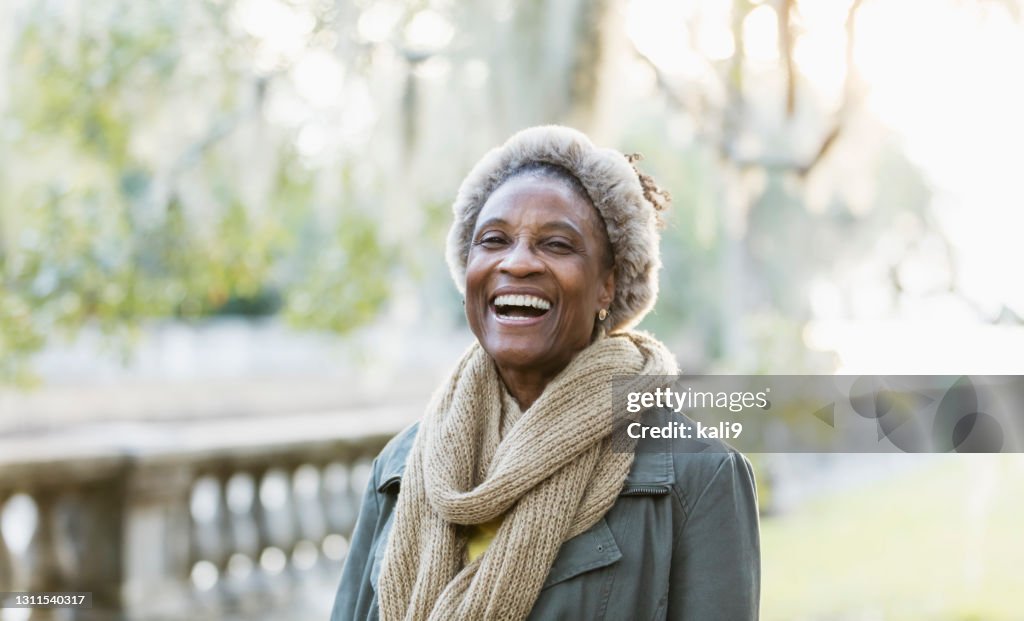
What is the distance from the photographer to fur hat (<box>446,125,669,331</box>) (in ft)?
5.70

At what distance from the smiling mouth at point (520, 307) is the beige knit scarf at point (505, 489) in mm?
131

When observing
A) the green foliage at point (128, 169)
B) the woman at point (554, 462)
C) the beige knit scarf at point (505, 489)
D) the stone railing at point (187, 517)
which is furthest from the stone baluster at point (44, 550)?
the beige knit scarf at point (505, 489)

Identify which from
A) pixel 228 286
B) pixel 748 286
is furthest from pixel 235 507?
pixel 748 286

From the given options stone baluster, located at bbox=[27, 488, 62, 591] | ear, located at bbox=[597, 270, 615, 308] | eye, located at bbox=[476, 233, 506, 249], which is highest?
eye, located at bbox=[476, 233, 506, 249]

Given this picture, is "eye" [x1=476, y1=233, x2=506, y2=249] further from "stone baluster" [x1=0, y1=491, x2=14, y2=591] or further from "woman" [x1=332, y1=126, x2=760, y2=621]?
"stone baluster" [x1=0, y1=491, x2=14, y2=591]

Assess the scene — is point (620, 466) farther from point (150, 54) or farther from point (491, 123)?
point (150, 54)

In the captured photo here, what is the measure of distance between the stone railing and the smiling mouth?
110 inches

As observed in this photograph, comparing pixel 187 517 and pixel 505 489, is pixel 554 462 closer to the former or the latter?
pixel 505 489

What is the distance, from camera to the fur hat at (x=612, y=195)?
1738mm

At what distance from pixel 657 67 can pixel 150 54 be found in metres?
2.64

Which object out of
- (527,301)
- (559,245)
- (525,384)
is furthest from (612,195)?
(525,384)

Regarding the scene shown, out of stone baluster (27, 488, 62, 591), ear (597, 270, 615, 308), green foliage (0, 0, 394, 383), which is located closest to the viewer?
ear (597, 270, 615, 308)

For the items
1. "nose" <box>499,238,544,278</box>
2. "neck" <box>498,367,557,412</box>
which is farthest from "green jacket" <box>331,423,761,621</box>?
"nose" <box>499,238,544,278</box>

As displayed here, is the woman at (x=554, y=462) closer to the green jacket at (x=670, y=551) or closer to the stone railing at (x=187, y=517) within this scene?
the green jacket at (x=670, y=551)
